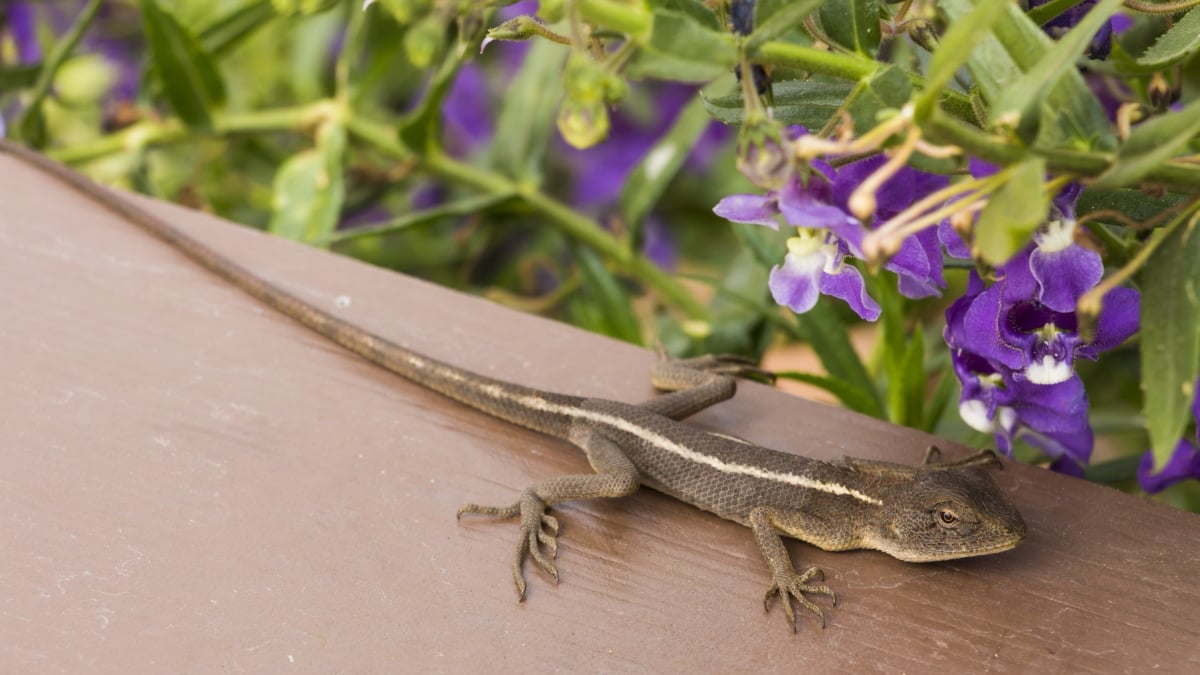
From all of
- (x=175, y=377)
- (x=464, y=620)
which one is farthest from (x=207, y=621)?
(x=175, y=377)

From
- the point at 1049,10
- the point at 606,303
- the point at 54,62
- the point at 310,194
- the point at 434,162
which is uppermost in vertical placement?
the point at 1049,10

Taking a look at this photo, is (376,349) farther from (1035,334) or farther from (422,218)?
(1035,334)

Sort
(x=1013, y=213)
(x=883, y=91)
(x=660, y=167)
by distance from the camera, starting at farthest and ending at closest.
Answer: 1. (x=660, y=167)
2. (x=883, y=91)
3. (x=1013, y=213)

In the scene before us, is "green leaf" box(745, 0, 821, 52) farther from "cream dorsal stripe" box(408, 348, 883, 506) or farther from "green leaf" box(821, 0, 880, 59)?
"cream dorsal stripe" box(408, 348, 883, 506)

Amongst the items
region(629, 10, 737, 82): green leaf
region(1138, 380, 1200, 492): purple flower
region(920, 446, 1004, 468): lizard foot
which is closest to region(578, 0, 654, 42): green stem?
region(629, 10, 737, 82): green leaf

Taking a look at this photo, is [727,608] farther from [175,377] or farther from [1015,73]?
[175,377]

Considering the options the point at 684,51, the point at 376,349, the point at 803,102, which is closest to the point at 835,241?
the point at 803,102

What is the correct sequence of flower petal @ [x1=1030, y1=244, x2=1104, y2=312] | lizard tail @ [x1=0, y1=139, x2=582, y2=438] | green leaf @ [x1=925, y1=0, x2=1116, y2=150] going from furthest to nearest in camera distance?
lizard tail @ [x1=0, y1=139, x2=582, y2=438] → flower petal @ [x1=1030, y1=244, x2=1104, y2=312] → green leaf @ [x1=925, y1=0, x2=1116, y2=150]
